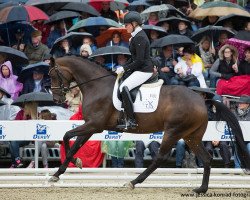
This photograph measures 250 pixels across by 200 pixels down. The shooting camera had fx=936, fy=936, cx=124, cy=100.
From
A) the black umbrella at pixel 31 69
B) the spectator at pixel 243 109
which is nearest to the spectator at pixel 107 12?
the black umbrella at pixel 31 69

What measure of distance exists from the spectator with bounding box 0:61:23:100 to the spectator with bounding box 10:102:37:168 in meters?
1.48

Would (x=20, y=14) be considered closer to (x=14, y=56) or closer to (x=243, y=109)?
(x=14, y=56)

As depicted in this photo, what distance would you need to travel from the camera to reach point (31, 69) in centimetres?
1888

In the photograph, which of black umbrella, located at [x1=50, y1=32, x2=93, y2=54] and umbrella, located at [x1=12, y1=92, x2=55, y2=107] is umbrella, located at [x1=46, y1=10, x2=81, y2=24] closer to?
black umbrella, located at [x1=50, y1=32, x2=93, y2=54]

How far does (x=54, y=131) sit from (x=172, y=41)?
4219mm

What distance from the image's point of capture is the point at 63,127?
52.3ft

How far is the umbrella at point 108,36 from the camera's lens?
20141mm

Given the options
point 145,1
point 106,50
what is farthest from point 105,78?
point 145,1

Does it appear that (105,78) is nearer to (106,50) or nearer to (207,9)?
(106,50)

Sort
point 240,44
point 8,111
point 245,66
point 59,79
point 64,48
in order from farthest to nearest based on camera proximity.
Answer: point 64,48 < point 240,44 < point 245,66 < point 8,111 < point 59,79

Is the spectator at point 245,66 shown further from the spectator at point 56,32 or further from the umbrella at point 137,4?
the spectator at point 56,32

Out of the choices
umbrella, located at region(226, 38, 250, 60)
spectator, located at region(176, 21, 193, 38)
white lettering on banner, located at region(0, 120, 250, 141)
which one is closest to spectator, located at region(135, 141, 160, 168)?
white lettering on banner, located at region(0, 120, 250, 141)

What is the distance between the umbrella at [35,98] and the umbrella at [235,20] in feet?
16.0

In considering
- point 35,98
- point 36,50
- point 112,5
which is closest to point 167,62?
point 36,50
